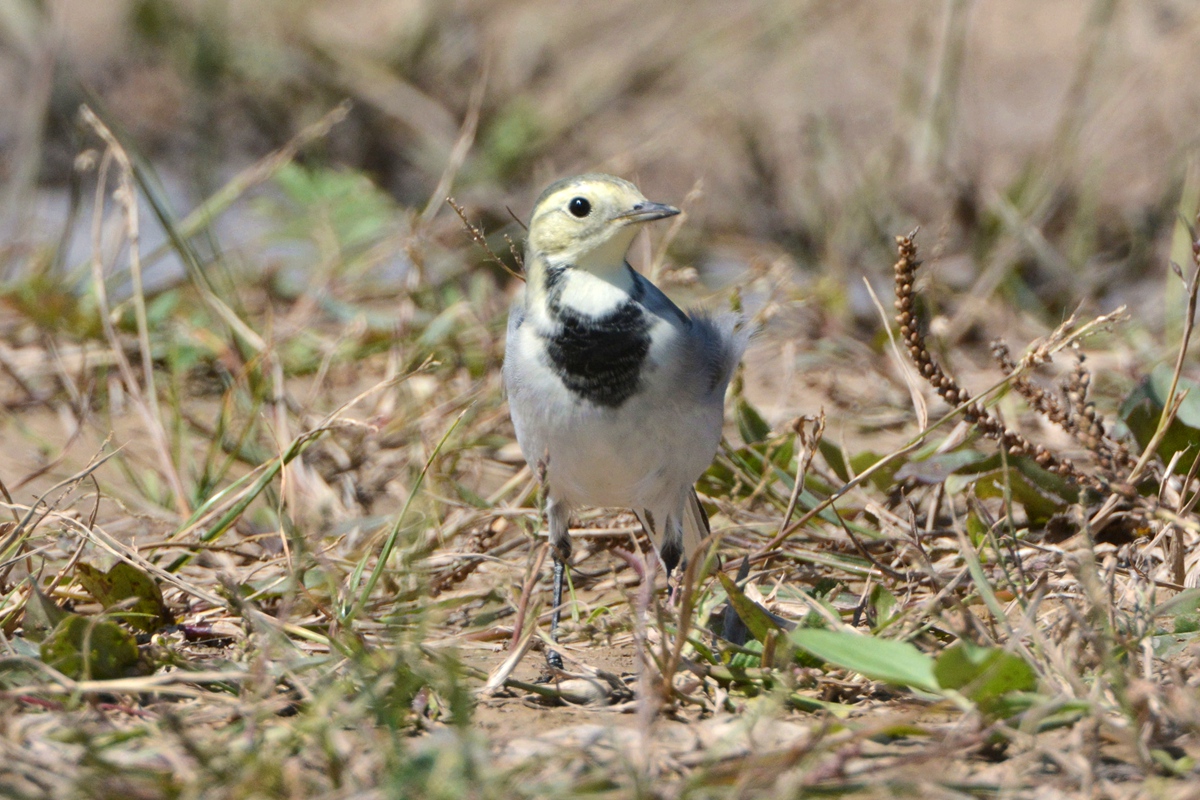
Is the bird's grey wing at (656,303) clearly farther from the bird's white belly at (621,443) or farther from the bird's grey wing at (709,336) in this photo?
the bird's white belly at (621,443)

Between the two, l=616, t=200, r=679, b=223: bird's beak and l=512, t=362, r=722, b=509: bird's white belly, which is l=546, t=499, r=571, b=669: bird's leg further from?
l=616, t=200, r=679, b=223: bird's beak

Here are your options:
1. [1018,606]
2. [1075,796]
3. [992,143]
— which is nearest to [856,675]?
[1018,606]

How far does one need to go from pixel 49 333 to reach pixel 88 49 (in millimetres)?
4555

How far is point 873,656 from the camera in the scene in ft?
7.98

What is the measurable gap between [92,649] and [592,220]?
5.15 feet

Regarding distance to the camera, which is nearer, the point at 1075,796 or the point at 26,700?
the point at 1075,796

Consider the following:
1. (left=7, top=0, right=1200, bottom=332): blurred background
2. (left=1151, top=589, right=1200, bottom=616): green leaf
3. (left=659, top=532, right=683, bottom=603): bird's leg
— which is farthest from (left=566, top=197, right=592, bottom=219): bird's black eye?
(left=7, top=0, right=1200, bottom=332): blurred background

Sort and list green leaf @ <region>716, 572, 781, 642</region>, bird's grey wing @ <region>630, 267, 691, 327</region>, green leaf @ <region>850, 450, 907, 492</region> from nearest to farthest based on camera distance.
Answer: green leaf @ <region>716, 572, 781, 642</region>, bird's grey wing @ <region>630, 267, 691, 327</region>, green leaf @ <region>850, 450, 907, 492</region>

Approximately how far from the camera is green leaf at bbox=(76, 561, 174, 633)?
3.00 m

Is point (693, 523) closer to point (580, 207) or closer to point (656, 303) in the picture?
point (656, 303)

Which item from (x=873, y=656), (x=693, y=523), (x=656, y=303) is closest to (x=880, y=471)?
(x=693, y=523)

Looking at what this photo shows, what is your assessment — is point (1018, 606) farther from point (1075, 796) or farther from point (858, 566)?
point (1075, 796)

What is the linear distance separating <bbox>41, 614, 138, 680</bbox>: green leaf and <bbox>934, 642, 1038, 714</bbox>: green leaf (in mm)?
1599

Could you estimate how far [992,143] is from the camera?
25.0 ft
